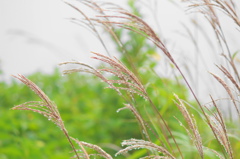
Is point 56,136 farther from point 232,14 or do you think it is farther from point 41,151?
point 232,14

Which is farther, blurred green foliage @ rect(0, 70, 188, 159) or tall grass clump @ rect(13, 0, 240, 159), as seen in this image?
blurred green foliage @ rect(0, 70, 188, 159)

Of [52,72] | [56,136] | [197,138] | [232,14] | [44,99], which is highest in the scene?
[52,72]

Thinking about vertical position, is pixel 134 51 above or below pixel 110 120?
above

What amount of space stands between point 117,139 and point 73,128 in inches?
20.9

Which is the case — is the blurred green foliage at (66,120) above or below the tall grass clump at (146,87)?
above

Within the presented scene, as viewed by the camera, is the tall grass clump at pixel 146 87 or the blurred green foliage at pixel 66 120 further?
the blurred green foliage at pixel 66 120

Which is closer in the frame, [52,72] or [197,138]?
[197,138]

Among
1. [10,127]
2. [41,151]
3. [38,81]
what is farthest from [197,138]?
[38,81]

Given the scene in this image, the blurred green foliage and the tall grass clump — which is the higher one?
the blurred green foliage

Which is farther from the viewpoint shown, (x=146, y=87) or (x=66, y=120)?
(x=66, y=120)

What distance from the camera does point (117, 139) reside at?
4.00 metres

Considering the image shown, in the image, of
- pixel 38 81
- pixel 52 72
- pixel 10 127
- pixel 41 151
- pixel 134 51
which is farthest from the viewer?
pixel 52 72

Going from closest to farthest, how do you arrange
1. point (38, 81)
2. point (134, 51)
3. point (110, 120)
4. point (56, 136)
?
point (56, 136), point (110, 120), point (134, 51), point (38, 81)

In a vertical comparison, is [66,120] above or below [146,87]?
above
